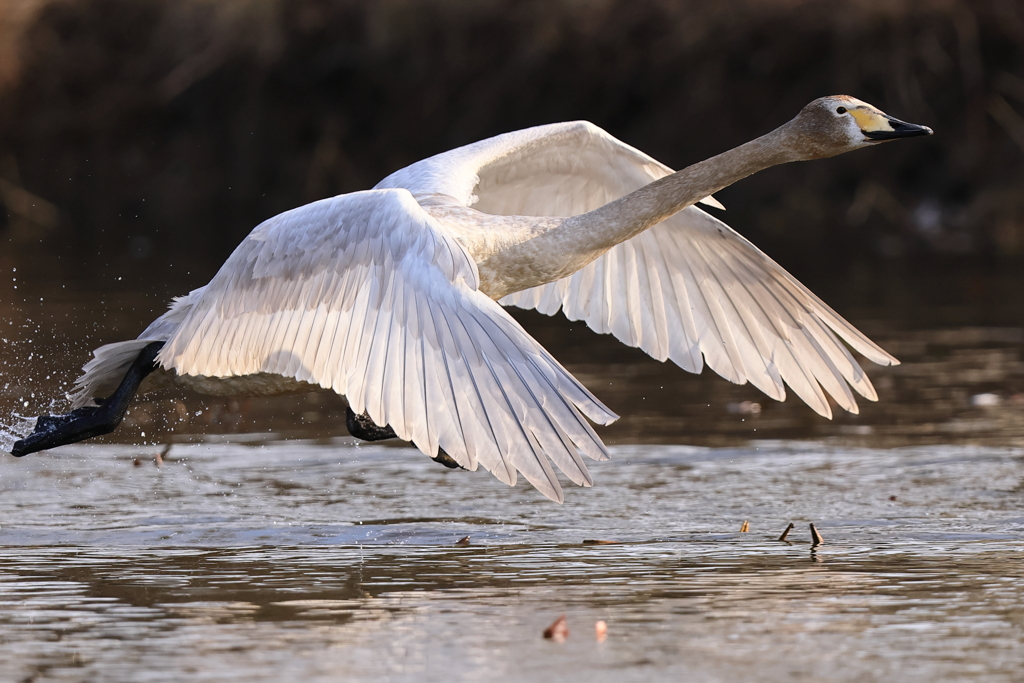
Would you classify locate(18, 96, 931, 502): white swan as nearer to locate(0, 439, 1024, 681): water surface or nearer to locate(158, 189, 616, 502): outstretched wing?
locate(158, 189, 616, 502): outstretched wing

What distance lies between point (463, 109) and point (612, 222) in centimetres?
1719

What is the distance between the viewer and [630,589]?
5.41 meters

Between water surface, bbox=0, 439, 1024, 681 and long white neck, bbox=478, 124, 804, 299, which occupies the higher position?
long white neck, bbox=478, 124, 804, 299

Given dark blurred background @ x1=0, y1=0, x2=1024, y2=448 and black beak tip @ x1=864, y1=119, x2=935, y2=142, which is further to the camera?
dark blurred background @ x1=0, y1=0, x2=1024, y2=448

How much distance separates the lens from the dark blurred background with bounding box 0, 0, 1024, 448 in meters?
19.7

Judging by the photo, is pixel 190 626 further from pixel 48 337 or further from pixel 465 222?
pixel 48 337

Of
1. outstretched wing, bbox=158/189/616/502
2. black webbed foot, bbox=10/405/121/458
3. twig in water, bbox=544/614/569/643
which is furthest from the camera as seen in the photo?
black webbed foot, bbox=10/405/121/458

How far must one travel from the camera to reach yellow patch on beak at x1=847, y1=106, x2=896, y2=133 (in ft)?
22.7

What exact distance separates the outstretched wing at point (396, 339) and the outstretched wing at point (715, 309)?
202 cm

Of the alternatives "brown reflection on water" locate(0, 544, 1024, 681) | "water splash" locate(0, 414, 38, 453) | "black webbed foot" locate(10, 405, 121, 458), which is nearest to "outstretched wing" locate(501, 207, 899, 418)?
"brown reflection on water" locate(0, 544, 1024, 681)

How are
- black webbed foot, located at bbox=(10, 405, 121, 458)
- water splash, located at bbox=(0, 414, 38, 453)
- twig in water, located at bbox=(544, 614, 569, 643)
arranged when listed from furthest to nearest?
water splash, located at bbox=(0, 414, 38, 453)
black webbed foot, located at bbox=(10, 405, 121, 458)
twig in water, located at bbox=(544, 614, 569, 643)

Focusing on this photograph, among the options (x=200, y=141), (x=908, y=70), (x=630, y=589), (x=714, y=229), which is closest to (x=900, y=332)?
(x=714, y=229)

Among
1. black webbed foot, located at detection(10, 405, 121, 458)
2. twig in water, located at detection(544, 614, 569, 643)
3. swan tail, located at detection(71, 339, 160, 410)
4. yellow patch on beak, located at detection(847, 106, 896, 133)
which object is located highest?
yellow patch on beak, located at detection(847, 106, 896, 133)

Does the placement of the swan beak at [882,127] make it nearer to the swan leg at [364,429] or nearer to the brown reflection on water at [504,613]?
the brown reflection on water at [504,613]
